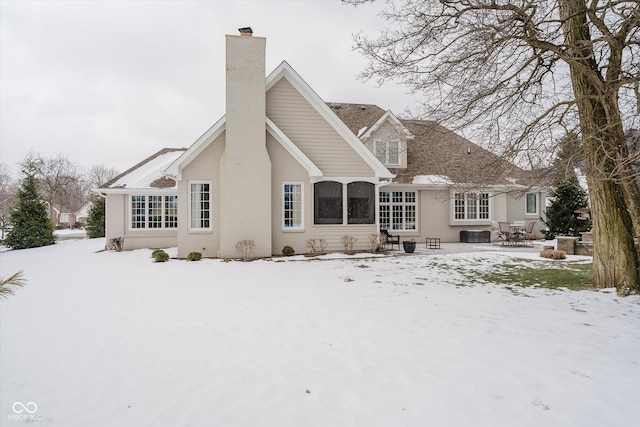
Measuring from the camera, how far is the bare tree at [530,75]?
6.63 metres

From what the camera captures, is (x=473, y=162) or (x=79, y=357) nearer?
(x=79, y=357)

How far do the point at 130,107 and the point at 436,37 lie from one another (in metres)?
32.4

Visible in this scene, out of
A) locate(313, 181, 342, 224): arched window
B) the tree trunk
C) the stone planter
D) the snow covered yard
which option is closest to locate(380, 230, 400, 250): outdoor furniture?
the stone planter

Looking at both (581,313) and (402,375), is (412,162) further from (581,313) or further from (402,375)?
(402,375)

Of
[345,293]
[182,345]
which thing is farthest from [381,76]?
[182,345]

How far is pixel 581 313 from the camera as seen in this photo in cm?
577

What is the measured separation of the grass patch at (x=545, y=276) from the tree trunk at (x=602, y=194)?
0.70 m

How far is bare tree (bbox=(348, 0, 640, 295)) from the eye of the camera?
6.63 meters

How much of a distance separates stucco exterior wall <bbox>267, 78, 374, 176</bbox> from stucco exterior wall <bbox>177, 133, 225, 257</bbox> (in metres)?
2.70

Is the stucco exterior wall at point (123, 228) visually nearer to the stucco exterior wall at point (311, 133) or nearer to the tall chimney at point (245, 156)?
the tall chimney at point (245, 156)

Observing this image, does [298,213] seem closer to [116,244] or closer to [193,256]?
[193,256]

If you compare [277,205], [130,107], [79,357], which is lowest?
[79,357]

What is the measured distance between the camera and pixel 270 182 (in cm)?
1278

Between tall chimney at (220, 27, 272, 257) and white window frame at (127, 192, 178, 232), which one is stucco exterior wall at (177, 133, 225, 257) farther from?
white window frame at (127, 192, 178, 232)
